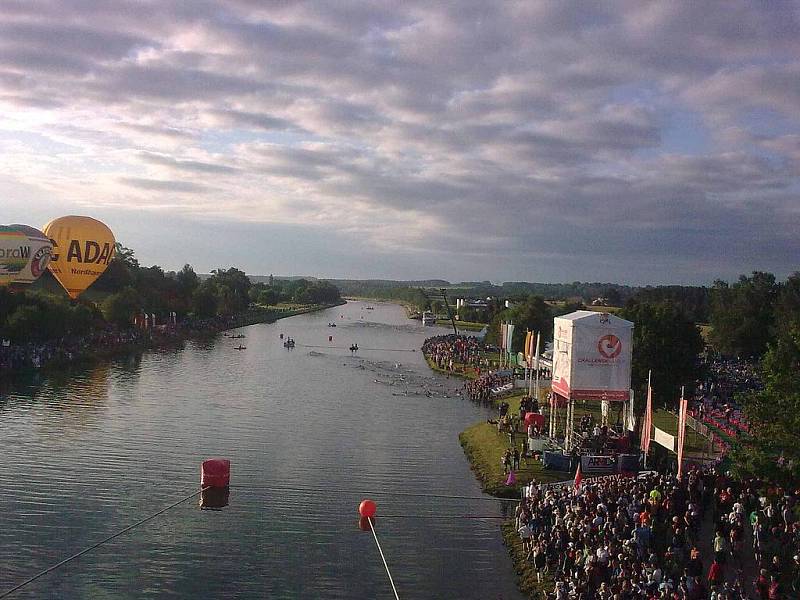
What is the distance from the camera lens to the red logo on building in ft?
93.5

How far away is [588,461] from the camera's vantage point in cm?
2720

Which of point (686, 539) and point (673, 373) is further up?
point (673, 373)

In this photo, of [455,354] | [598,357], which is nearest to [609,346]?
[598,357]

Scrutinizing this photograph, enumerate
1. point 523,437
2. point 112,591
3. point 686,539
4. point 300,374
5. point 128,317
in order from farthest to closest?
point 128,317 < point 300,374 < point 523,437 < point 686,539 < point 112,591

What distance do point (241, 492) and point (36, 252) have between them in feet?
166

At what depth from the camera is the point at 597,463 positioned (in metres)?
27.2

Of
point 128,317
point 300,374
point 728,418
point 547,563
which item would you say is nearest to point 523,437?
point 728,418

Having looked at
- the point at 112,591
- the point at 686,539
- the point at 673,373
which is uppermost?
the point at 673,373

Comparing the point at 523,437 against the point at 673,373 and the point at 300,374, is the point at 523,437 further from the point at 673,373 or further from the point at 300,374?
the point at 300,374

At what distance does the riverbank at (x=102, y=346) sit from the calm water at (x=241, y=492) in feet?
15.5

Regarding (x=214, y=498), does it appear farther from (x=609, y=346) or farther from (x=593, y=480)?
(x=609, y=346)

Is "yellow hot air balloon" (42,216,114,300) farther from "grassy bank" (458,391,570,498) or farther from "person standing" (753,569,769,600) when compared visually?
"person standing" (753,569,769,600)

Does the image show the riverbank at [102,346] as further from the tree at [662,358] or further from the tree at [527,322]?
the tree at [662,358]

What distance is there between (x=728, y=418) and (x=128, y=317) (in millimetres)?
65355
